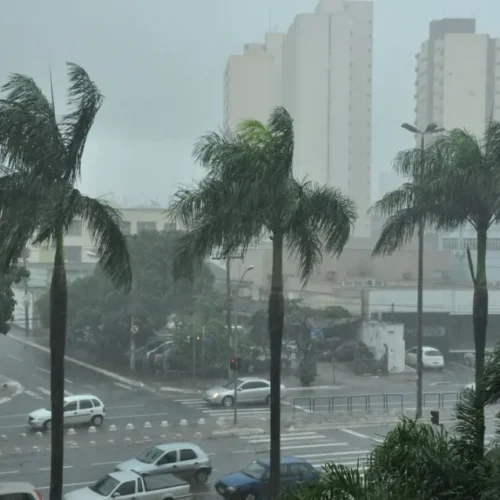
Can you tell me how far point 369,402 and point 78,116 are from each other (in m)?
12.8

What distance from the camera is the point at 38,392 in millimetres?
20156

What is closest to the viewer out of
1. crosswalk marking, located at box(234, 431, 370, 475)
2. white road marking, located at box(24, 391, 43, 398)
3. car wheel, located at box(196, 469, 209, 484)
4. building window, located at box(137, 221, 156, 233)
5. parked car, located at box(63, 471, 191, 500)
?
parked car, located at box(63, 471, 191, 500)

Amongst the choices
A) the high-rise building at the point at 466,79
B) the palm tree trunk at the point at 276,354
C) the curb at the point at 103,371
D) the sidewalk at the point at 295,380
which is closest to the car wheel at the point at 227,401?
the sidewalk at the point at 295,380

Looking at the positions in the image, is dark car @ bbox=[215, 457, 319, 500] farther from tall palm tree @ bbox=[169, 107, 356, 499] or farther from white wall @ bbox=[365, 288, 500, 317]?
white wall @ bbox=[365, 288, 500, 317]

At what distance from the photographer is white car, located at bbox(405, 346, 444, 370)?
25.5m

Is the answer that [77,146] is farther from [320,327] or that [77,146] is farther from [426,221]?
[320,327]

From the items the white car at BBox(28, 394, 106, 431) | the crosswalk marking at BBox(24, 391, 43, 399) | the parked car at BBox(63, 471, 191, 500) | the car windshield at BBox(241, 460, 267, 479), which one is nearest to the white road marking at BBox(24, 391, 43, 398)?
the crosswalk marking at BBox(24, 391, 43, 399)

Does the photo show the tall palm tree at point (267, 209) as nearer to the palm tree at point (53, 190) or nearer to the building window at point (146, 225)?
the palm tree at point (53, 190)

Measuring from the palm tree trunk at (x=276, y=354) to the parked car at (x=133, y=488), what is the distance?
6.46 ft

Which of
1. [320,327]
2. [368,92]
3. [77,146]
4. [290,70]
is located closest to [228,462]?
[77,146]

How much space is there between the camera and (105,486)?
11.4m

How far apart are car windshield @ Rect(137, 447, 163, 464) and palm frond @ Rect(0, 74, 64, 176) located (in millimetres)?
5581

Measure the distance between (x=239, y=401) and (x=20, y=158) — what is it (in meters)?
11.8

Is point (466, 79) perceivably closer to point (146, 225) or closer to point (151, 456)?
point (146, 225)
